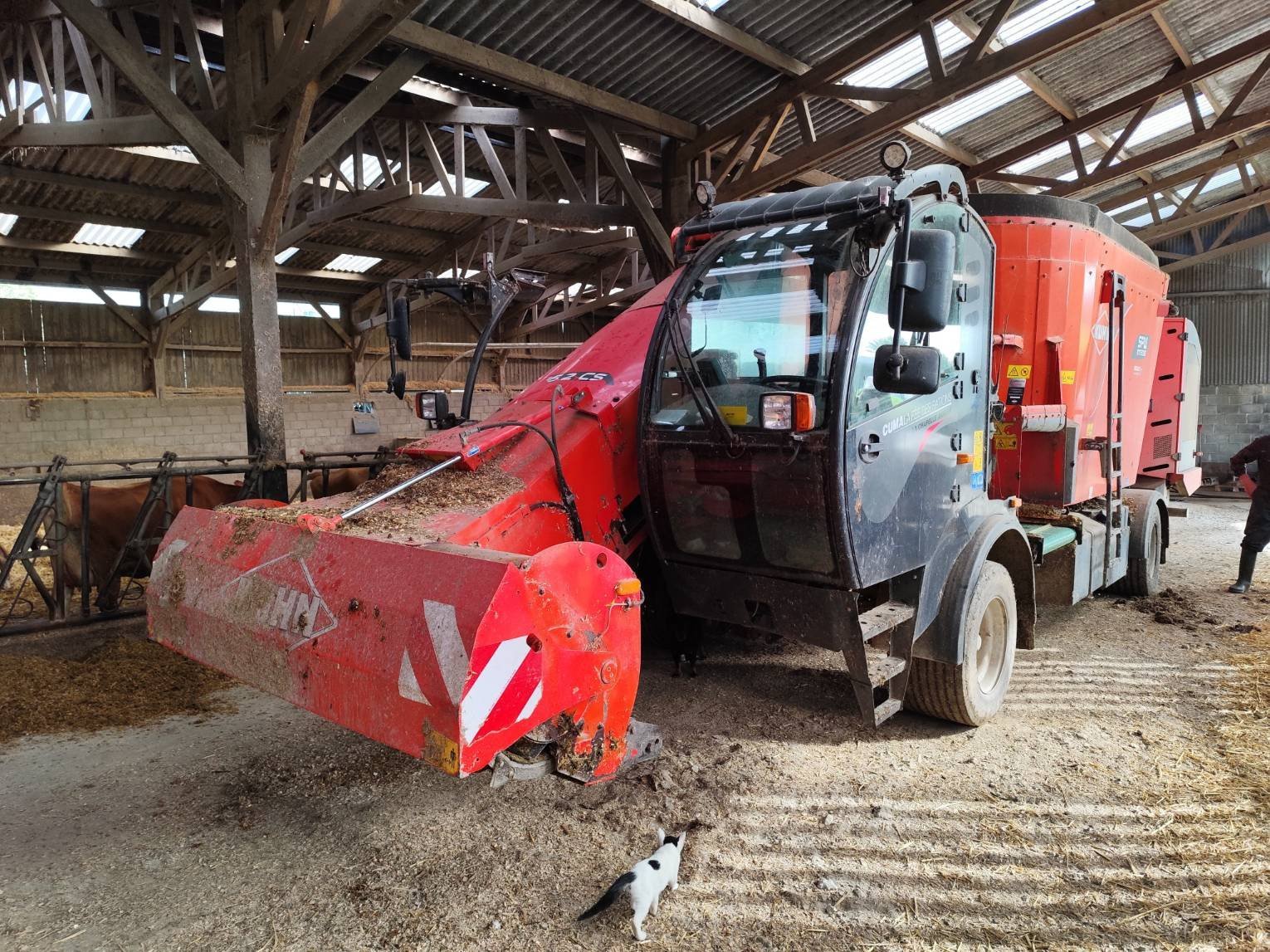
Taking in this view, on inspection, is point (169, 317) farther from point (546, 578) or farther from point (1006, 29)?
point (546, 578)

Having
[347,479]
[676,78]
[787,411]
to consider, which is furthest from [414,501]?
[676,78]

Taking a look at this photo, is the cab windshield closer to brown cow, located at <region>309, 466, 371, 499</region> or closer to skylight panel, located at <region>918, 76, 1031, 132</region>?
brown cow, located at <region>309, 466, 371, 499</region>

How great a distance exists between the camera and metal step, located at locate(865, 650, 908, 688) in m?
3.37

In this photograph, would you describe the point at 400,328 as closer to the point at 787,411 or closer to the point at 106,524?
the point at 787,411

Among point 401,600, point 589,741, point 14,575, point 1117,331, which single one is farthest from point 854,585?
point 14,575

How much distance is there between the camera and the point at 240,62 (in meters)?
6.27

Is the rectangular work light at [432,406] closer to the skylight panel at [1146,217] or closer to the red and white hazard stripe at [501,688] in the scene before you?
the red and white hazard stripe at [501,688]

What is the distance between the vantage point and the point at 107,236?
13477mm

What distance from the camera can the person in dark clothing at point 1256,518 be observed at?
6945 mm

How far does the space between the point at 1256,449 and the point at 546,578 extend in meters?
7.34

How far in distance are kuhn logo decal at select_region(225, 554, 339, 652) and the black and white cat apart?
1.22 metres

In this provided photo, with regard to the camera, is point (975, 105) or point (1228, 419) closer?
point (975, 105)

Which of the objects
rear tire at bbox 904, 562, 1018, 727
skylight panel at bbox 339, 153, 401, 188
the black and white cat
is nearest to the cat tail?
the black and white cat

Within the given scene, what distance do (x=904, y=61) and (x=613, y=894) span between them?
9.25m
